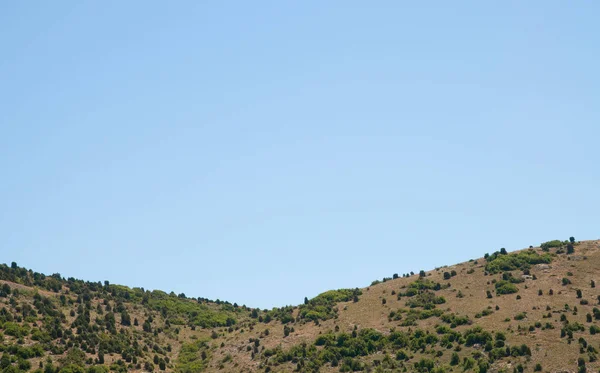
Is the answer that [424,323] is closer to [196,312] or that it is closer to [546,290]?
[546,290]

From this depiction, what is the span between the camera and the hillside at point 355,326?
291ft

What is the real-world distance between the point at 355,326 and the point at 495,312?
19109 millimetres

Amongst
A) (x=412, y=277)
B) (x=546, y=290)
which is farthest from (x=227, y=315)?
(x=546, y=290)

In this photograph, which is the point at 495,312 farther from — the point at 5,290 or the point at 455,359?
the point at 5,290

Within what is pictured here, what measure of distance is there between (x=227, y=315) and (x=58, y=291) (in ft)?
95.7

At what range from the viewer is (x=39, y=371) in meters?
86.4

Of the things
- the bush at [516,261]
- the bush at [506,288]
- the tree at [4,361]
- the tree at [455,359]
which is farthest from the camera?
the bush at [516,261]

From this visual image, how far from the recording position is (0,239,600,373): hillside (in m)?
88.7

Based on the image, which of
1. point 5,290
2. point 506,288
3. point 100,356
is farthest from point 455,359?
point 5,290

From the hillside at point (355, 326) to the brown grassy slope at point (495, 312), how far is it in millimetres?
208

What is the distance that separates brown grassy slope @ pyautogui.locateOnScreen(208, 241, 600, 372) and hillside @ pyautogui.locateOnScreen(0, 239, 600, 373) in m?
0.21

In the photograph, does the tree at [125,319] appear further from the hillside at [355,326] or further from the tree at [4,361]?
the tree at [4,361]

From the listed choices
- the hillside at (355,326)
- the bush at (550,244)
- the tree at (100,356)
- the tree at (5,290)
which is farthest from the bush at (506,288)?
the tree at (5,290)

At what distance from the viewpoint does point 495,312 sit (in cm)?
9969
